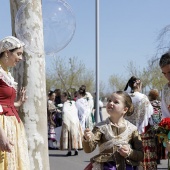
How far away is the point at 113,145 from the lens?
4648 mm

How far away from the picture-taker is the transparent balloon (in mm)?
5734

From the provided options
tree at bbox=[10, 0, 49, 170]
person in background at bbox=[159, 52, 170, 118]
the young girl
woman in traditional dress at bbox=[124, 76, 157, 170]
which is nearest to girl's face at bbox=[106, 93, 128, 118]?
the young girl

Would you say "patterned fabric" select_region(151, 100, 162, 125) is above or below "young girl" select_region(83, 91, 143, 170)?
below

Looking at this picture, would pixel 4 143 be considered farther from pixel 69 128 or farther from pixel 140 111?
pixel 69 128

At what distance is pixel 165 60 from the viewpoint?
4496 millimetres

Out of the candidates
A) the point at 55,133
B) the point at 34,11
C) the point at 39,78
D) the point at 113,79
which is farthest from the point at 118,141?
the point at 113,79

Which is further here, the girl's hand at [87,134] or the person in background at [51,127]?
the person in background at [51,127]

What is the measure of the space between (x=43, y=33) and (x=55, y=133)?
8.88 metres

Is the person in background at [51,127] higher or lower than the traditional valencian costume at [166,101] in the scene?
lower

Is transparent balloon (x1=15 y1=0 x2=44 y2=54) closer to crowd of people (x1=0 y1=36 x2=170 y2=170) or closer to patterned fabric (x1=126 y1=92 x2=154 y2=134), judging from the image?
crowd of people (x1=0 y1=36 x2=170 y2=170)

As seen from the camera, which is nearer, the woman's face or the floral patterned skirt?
the floral patterned skirt

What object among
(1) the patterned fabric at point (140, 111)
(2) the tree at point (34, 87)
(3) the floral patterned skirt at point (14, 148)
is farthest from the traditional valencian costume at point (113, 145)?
(1) the patterned fabric at point (140, 111)

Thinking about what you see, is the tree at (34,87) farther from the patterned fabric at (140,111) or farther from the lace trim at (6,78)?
the patterned fabric at (140,111)

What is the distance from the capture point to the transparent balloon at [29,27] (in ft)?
18.8
